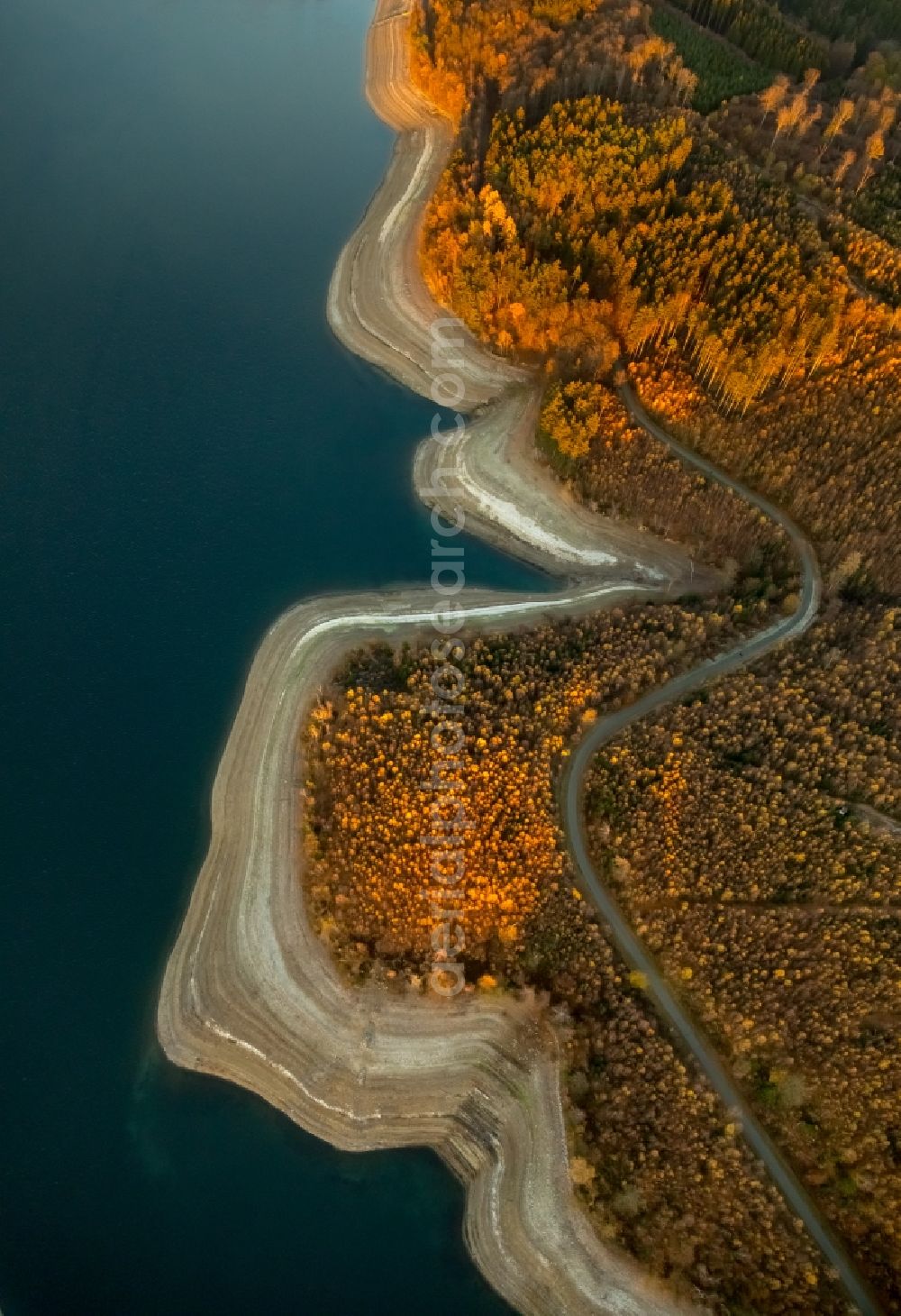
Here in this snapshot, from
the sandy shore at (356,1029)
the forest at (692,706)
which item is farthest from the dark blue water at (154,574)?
the forest at (692,706)

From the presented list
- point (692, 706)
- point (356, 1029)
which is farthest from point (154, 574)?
point (692, 706)

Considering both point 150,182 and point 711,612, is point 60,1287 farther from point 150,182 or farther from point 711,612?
point 150,182

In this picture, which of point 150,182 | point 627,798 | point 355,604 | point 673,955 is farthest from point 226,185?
point 673,955

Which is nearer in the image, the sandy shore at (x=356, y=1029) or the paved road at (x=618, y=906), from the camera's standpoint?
the paved road at (x=618, y=906)

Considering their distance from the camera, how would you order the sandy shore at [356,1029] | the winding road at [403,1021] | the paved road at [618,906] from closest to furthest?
1. the paved road at [618,906]
2. the winding road at [403,1021]
3. the sandy shore at [356,1029]

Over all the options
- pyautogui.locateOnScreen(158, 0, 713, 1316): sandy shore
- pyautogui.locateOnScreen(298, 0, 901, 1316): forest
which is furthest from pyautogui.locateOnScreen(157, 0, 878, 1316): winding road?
pyautogui.locateOnScreen(298, 0, 901, 1316): forest

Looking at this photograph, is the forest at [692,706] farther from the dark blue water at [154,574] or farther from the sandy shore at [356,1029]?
the dark blue water at [154,574]
